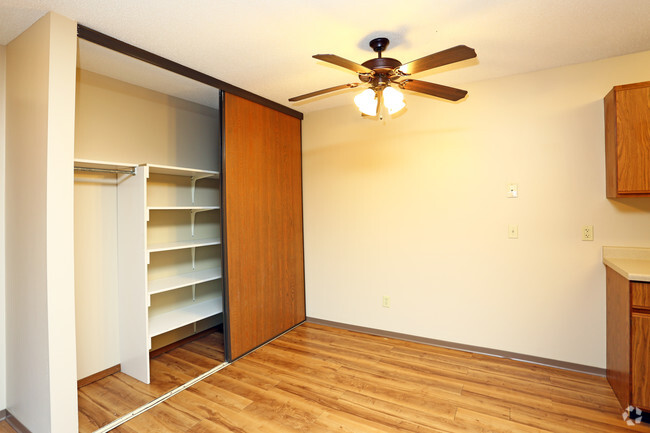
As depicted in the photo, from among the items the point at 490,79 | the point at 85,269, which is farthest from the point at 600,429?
the point at 85,269

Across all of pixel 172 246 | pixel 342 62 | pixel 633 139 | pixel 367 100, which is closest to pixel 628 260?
pixel 633 139

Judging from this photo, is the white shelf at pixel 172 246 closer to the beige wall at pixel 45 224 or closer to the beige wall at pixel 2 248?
the beige wall at pixel 45 224

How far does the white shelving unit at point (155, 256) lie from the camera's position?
2.52m

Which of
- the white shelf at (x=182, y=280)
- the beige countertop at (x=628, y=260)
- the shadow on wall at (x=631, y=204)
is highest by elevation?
the shadow on wall at (x=631, y=204)

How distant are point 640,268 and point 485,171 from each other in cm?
124

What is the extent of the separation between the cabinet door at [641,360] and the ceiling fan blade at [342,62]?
2230 millimetres

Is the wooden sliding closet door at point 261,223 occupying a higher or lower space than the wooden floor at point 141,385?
higher

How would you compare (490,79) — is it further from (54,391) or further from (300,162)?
(54,391)

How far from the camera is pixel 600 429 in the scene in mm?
1941

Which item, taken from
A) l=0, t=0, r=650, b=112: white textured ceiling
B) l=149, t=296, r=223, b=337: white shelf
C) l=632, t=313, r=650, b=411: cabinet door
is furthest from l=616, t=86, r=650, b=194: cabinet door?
l=149, t=296, r=223, b=337: white shelf

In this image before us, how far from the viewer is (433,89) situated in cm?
199

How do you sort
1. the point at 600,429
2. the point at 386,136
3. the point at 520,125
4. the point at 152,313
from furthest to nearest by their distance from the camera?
the point at 386,136
the point at 152,313
the point at 520,125
the point at 600,429

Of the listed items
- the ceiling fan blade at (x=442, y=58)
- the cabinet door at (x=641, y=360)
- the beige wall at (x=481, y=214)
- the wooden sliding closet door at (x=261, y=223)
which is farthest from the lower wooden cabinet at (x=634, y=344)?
the wooden sliding closet door at (x=261, y=223)

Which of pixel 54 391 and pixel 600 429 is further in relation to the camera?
pixel 600 429
